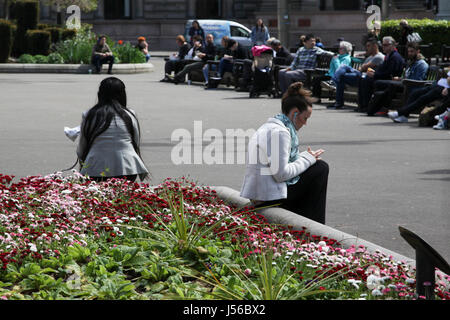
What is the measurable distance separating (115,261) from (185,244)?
407 mm

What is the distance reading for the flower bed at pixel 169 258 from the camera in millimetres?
4336

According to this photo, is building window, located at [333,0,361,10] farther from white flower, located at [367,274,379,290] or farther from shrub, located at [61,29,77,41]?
white flower, located at [367,274,379,290]

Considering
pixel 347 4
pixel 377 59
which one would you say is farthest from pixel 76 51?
pixel 347 4

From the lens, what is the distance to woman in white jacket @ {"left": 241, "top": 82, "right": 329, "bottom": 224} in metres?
6.14

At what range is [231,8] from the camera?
5509cm

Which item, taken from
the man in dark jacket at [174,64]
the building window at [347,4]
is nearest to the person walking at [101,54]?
the man in dark jacket at [174,64]

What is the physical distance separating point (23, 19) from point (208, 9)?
63.8ft

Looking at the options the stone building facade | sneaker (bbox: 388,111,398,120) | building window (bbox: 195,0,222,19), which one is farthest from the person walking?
building window (bbox: 195,0,222,19)

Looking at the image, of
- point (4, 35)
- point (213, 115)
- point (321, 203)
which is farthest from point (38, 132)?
point (4, 35)

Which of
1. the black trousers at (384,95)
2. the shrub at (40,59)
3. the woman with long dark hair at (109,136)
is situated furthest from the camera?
the shrub at (40,59)

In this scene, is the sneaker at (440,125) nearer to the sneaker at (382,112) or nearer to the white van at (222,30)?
the sneaker at (382,112)

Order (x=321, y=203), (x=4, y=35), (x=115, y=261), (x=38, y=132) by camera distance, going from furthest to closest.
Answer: (x=4, y=35), (x=38, y=132), (x=321, y=203), (x=115, y=261)

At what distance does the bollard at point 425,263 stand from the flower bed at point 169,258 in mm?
237

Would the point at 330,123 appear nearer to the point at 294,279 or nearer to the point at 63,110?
the point at 63,110
